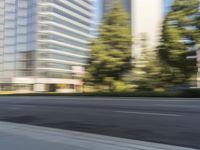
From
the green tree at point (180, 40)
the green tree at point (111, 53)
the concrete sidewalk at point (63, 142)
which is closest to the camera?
the concrete sidewalk at point (63, 142)

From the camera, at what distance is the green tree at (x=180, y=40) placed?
118 feet

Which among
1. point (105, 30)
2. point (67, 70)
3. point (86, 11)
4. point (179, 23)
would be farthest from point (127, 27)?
point (86, 11)

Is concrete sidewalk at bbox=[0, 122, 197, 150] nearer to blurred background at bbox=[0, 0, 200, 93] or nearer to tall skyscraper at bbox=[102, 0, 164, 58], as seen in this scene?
blurred background at bbox=[0, 0, 200, 93]

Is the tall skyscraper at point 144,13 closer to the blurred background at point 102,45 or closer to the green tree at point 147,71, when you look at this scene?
the blurred background at point 102,45

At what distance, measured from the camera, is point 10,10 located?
122 metres

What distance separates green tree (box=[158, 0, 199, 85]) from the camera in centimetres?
3584

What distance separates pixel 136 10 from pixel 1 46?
6386cm

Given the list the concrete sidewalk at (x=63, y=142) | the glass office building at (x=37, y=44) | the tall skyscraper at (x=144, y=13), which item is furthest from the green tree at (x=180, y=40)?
the glass office building at (x=37, y=44)

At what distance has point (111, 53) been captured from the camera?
41406mm

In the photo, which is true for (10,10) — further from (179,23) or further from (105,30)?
(179,23)

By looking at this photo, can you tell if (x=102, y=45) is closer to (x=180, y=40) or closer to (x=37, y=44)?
(x=180, y=40)

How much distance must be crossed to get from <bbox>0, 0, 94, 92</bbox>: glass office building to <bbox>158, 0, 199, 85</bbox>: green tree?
6972cm

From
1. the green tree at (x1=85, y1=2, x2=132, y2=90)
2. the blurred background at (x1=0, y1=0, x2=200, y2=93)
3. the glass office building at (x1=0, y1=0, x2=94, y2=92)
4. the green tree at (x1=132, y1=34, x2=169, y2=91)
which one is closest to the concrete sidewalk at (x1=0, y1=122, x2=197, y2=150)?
the blurred background at (x1=0, y1=0, x2=200, y2=93)

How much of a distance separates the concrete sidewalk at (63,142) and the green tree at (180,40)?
26553 mm
